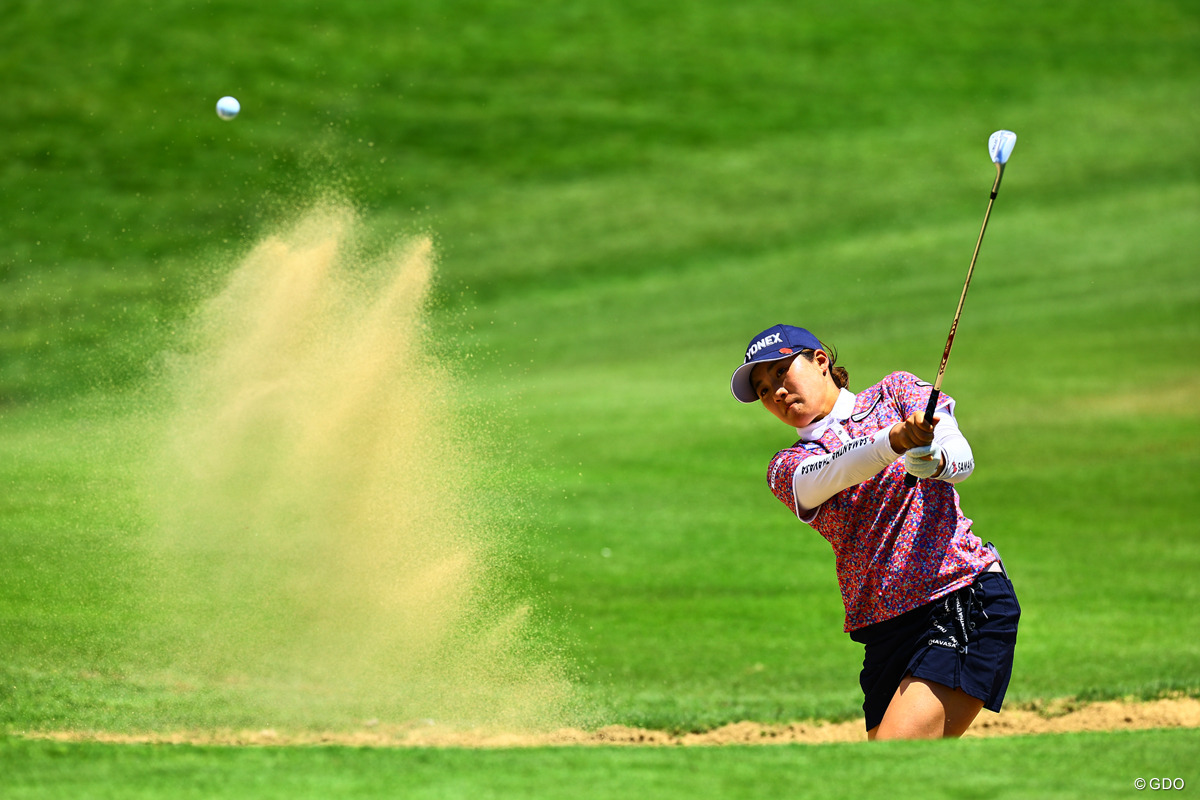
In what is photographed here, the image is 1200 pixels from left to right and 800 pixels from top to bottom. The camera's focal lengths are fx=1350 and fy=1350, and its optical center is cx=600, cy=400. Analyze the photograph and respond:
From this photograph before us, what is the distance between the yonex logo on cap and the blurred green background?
269 cm

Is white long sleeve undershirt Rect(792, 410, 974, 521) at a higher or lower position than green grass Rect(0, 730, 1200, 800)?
higher

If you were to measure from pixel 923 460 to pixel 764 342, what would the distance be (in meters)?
0.87

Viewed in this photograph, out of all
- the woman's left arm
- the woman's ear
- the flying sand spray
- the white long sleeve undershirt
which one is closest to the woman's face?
the woman's ear

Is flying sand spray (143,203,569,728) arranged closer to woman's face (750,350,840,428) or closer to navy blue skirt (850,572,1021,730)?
navy blue skirt (850,572,1021,730)

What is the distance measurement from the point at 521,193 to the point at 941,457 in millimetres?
22274

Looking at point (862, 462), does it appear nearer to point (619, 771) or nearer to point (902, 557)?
point (902, 557)

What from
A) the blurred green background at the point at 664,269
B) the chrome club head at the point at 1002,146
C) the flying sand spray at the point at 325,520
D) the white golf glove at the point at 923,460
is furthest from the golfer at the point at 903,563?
the flying sand spray at the point at 325,520

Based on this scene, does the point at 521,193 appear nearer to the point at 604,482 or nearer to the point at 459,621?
the point at 604,482

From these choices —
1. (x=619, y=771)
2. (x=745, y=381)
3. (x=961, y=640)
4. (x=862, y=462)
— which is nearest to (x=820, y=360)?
(x=745, y=381)

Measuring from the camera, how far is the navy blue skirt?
5039 millimetres

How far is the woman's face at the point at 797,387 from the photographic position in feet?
17.2

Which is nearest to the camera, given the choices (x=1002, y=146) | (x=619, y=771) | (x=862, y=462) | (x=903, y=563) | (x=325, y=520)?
(x=619, y=771)

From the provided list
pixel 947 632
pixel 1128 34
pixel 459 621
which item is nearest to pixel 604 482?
pixel 459 621

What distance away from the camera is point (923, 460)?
468cm
